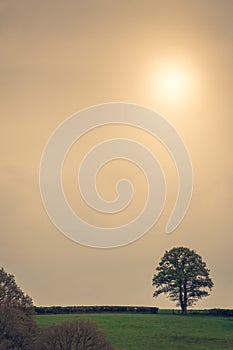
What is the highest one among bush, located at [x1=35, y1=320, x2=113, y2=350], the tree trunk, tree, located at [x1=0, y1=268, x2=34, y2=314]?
the tree trunk

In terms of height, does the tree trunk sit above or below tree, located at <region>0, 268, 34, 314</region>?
above

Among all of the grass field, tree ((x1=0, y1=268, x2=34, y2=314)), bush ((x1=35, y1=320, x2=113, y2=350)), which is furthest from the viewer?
the grass field

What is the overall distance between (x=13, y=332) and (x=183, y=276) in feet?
172

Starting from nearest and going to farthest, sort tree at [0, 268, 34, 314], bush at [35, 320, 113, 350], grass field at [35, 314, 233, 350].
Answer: bush at [35, 320, 113, 350] → tree at [0, 268, 34, 314] → grass field at [35, 314, 233, 350]

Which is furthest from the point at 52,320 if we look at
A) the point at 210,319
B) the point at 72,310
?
the point at 210,319

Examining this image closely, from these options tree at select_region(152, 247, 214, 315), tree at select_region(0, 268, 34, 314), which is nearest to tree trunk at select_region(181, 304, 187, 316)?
tree at select_region(152, 247, 214, 315)

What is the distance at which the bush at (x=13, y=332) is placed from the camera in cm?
8944

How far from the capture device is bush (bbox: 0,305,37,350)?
293 feet

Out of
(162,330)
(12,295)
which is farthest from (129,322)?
(12,295)

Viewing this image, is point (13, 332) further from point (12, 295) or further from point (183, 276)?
point (183, 276)

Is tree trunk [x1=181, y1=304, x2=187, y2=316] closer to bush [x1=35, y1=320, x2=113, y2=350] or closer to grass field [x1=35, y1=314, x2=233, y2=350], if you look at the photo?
grass field [x1=35, y1=314, x2=233, y2=350]

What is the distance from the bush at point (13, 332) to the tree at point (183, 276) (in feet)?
161

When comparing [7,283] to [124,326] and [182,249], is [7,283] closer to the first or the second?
[124,326]

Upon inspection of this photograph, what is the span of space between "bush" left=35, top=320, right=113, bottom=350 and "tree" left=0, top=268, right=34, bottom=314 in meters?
8.26
